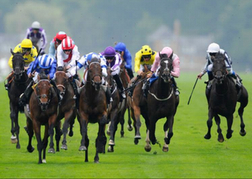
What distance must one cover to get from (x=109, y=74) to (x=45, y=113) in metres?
2.75

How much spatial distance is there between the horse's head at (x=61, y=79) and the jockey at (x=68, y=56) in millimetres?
291

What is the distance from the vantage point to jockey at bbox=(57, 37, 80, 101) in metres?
16.8

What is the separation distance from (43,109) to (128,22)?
96680mm

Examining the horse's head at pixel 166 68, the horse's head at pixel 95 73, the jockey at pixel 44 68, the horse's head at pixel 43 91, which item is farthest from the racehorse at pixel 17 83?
the horse's head at pixel 166 68

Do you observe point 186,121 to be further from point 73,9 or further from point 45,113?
point 73,9

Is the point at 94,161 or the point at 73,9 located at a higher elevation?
the point at 73,9

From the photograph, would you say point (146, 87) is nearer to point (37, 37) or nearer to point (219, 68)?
point (219, 68)

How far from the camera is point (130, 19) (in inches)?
4375

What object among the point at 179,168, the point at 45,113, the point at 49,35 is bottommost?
the point at 179,168

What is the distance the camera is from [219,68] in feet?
54.2

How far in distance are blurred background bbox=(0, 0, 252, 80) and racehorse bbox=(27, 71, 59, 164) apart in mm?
86528

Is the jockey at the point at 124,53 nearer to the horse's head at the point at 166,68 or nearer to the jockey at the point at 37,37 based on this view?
the jockey at the point at 37,37

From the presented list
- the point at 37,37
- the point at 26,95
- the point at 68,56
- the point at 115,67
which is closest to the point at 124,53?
the point at 37,37

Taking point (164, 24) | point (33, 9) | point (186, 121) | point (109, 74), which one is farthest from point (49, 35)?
point (109, 74)
